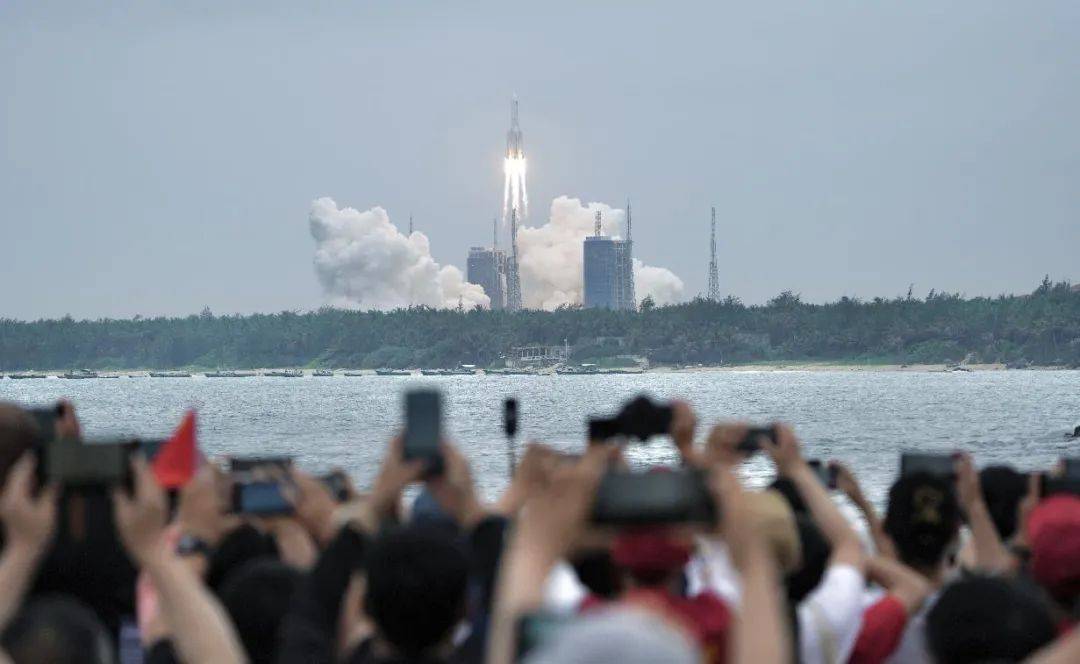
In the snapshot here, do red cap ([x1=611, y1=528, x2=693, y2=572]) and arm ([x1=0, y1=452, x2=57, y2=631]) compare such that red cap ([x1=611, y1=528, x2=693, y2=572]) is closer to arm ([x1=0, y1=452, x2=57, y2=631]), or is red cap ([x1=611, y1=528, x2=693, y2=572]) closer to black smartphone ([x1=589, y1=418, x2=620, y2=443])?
arm ([x1=0, y1=452, x2=57, y2=631])

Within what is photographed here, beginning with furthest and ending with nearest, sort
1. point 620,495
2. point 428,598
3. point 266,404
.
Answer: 1. point 266,404
2. point 428,598
3. point 620,495

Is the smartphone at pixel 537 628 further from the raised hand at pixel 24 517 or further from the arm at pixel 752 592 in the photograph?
the raised hand at pixel 24 517

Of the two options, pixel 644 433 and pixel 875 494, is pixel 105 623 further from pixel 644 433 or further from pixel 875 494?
pixel 875 494

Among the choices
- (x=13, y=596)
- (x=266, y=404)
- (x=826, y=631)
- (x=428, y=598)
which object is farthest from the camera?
(x=266, y=404)

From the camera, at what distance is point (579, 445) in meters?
90.8

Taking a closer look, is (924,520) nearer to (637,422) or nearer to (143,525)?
(637,422)

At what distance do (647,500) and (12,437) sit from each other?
122 inches

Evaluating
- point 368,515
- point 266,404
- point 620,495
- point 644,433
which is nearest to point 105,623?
point 368,515

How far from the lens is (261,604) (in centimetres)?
540

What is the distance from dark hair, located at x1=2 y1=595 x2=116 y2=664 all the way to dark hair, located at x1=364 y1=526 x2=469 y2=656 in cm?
68

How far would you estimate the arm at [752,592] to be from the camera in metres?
4.09

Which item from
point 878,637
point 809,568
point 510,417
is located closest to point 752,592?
point 878,637

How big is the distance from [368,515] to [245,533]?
1.19 metres

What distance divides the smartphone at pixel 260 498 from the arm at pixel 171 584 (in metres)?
1.23
